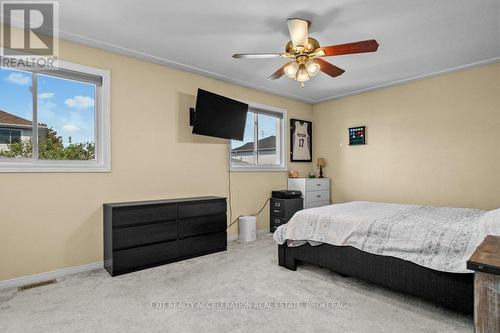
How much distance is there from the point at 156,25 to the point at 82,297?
102 inches

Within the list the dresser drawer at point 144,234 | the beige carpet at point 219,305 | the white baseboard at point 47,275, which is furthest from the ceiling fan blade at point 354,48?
the white baseboard at point 47,275

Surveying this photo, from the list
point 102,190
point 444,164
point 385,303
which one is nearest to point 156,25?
point 102,190

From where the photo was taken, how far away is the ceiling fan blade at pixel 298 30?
8.27 ft

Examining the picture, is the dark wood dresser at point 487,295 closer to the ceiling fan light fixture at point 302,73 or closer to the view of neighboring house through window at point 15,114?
the ceiling fan light fixture at point 302,73

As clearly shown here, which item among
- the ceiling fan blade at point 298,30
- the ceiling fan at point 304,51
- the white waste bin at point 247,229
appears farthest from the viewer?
the white waste bin at point 247,229

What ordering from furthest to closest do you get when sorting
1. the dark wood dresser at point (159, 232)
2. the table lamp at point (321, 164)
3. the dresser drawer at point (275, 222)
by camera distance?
1. the table lamp at point (321, 164)
2. the dresser drawer at point (275, 222)
3. the dark wood dresser at point (159, 232)

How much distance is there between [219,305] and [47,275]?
1884mm

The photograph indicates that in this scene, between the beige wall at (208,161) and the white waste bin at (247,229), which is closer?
the beige wall at (208,161)

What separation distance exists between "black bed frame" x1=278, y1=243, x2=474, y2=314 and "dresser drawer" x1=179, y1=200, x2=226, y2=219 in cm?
112

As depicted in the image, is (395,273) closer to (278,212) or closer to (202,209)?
(202,209)

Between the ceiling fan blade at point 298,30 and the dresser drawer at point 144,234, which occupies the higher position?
the ceiling fan blade at point 298,30

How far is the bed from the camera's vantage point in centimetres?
204

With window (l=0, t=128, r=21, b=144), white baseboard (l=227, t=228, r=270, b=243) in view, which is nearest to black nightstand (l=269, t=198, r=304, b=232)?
white baseboard (l=227, t=228, r=270, b=243)

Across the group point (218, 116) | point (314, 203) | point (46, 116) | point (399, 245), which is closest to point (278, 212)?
point (314, 203)
